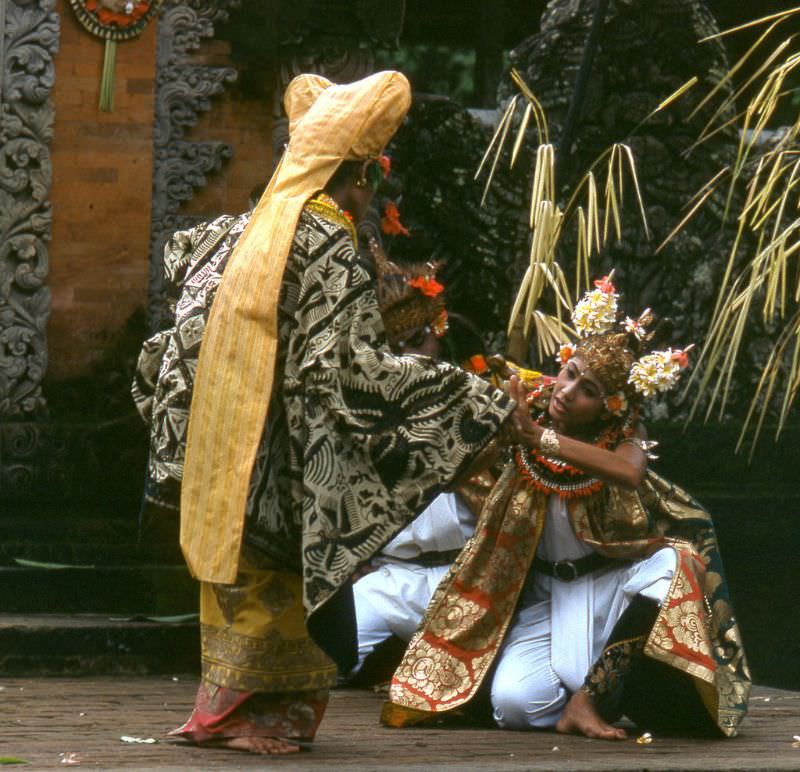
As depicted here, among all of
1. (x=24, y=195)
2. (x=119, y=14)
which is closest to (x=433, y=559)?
(x=24, y=195)

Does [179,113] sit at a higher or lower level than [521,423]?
higher

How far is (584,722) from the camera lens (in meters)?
5.55

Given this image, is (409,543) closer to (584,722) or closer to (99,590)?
(584,722)

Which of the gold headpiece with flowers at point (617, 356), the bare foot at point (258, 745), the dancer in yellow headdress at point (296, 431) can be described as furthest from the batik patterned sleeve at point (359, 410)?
the gold headpiece with flowers at point (617, 356)

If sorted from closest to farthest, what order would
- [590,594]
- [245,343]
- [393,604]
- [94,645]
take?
[245,343], [590,594], [393,604], [94,645]

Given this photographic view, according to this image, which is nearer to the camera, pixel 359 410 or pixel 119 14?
pixel 359 410

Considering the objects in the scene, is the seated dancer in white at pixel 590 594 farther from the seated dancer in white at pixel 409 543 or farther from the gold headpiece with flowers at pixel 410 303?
the gold headpiece with flowers at pixel 410 303

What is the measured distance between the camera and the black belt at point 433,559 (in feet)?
20.9

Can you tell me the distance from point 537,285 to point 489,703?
150cm

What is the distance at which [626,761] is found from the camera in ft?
16.7

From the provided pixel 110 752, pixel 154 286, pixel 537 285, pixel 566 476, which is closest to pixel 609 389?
pixel 566 476

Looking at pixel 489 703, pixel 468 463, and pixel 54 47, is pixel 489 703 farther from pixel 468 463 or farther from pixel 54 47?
pixel 54 47

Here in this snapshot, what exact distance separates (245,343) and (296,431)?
261mm

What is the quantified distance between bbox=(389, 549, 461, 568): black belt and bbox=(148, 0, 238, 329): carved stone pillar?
69.6 inches
